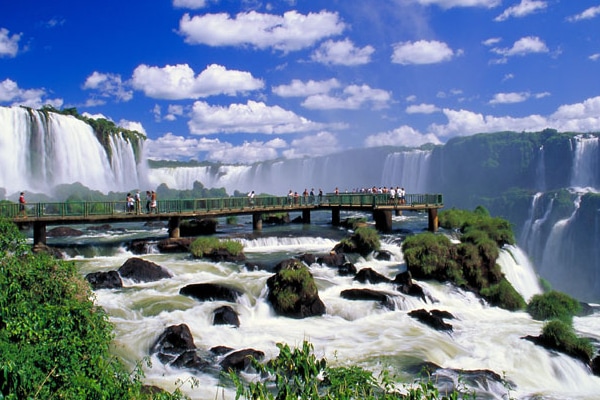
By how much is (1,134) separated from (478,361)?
155 ft

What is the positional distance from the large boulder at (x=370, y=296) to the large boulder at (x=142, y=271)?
660cm

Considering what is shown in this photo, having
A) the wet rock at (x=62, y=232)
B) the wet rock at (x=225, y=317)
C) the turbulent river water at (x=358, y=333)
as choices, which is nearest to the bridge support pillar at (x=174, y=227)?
the turbulent river water at (x=358, y=333)

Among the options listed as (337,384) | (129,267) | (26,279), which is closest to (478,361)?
(337,384)

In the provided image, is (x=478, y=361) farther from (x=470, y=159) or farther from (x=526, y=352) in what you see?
(x=470, y=159)

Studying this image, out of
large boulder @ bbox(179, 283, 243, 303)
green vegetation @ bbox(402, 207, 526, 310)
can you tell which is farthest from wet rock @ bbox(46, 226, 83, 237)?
green vegetation @ bbox(402, 207, 526, 310)

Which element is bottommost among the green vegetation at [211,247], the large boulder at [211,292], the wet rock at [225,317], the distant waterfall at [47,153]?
the wet rock at [225,317]

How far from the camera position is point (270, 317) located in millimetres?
15602

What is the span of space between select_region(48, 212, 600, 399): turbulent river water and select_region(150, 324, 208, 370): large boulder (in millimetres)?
197

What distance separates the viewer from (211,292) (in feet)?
53.4

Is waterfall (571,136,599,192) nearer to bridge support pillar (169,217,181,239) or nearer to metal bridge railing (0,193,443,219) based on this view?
metal bridge railing (0,193,443,219)

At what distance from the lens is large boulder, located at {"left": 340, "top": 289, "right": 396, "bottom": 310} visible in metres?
16.6

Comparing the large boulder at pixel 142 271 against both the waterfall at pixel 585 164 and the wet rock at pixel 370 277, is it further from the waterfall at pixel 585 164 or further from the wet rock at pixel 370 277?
the waterfall at pixel 585 164

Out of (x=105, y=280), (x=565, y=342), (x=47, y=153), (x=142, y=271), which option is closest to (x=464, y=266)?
(x=565, y=342)

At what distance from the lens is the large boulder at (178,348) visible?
11.8 metres
